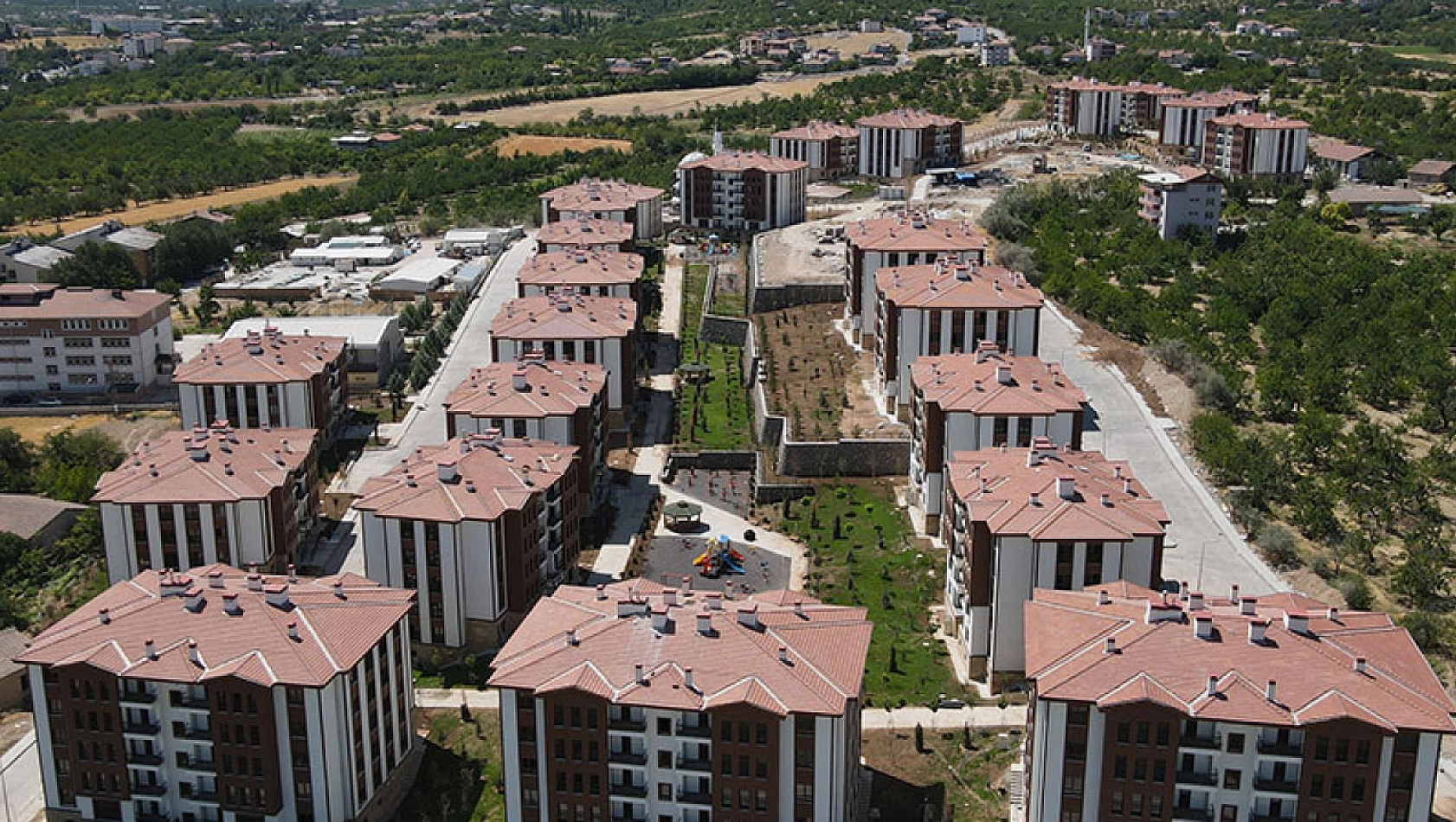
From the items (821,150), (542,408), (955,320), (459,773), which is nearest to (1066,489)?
(459,773)

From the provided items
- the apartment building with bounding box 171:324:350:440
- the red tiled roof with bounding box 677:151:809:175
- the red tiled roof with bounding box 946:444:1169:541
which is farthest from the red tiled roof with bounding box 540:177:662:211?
the red tiled roof with bounding box 946:444:1169:541

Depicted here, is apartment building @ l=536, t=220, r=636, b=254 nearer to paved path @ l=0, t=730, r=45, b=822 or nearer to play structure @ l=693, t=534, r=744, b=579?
play structure @ l=693, t=534, r=744, b=579

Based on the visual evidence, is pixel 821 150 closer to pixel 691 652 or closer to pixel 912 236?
pixel 912 236

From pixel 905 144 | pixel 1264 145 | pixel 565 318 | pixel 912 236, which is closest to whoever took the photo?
pixel 565 318

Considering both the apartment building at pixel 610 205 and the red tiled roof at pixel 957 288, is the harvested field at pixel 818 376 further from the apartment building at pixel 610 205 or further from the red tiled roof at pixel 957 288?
the apartment building at pixel 610 205

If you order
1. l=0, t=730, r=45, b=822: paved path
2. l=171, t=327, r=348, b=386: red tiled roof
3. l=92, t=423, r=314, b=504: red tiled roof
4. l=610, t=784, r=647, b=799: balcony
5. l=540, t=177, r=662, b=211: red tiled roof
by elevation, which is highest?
l=540, t=177, r=662, b=211: red tiled roof

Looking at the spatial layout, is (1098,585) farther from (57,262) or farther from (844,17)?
(844,17)
